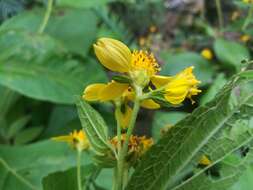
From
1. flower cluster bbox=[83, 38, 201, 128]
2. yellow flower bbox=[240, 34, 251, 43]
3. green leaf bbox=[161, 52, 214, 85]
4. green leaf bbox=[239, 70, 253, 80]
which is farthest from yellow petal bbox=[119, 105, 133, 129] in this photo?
yellow flower bbox=[240, 34, 251, 43]

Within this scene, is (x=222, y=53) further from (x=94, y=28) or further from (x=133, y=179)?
(x=133, y=179)

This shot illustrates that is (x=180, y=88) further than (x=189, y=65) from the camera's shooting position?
No

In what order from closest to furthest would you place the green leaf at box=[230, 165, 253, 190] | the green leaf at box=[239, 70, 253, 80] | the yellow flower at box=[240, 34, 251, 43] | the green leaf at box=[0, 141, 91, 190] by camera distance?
the green leaf at box=[239, 70, 253, 80] → the green leaf at box=[230, 165, 253, 190] → the green leaf at box=[0, 141, 91, 190] → the yellow flower at box=[240, 34, 251, 43]

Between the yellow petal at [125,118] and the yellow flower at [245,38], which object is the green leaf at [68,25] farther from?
the yellow petal at [125,118]

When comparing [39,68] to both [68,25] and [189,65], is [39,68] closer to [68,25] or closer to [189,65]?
[68,25]

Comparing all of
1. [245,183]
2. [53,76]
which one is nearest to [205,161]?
[245,183]

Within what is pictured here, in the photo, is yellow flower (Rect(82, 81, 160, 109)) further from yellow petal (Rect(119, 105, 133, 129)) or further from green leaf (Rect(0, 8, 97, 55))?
green leaf (Rect(0, 8, 97, 55))

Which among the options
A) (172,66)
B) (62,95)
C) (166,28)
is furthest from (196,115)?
(166,28)
